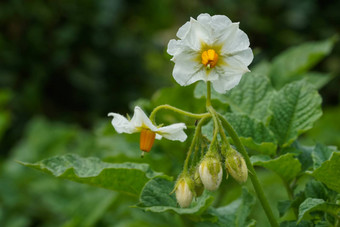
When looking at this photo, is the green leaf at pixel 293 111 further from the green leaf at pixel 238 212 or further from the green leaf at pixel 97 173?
the green leaf at pixel 97 173

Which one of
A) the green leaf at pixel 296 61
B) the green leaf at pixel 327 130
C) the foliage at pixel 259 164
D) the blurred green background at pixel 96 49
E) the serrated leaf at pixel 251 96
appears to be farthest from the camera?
the blurred green background at pixel 96 49

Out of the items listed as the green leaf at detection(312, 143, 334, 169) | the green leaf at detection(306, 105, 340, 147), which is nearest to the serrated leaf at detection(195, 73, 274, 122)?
the green leaf at detection(312, 143, 334, 169)

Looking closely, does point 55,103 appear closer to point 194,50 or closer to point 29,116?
point 29,116

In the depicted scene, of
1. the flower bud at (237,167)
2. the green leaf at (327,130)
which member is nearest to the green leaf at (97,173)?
the flower bud at (237,167)

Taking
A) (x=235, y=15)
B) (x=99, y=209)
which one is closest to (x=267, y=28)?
(x=235, y=15)

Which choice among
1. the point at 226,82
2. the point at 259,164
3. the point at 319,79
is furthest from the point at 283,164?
the point at 319,79

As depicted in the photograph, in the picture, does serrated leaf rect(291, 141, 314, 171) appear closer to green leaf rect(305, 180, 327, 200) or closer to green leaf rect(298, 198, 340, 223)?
green leaf rect(305, 180, 327, 200)
